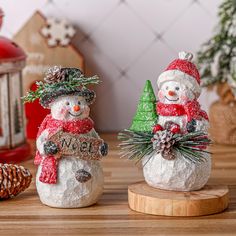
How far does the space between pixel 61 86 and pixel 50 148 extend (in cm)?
11

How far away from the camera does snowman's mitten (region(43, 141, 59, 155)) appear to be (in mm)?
1322

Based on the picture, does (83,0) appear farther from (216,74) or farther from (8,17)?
(216,74)

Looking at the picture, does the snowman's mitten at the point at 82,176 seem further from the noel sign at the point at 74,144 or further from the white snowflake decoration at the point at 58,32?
the white snowflake decoration at the point at 58,32

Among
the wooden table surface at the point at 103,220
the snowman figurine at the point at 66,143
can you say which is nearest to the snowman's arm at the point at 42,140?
the snowman figurine at the point at 66,143

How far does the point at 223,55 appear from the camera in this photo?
193 centimetres

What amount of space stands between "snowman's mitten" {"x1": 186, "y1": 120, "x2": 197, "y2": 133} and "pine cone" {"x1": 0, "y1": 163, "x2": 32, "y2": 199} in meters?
0.31

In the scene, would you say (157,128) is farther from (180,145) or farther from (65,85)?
(65,85)

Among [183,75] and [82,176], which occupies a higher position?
[183,75]

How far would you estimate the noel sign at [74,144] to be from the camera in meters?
1.33

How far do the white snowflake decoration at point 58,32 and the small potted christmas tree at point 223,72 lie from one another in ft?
1.12

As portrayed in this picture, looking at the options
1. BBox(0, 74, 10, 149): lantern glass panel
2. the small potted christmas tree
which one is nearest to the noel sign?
BBox(0, 74, 10, 149): lantern glass panel

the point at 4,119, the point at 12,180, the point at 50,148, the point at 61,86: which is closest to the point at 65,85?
the point at 61,86

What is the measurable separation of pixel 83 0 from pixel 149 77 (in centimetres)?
26

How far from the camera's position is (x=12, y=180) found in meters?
1.41
